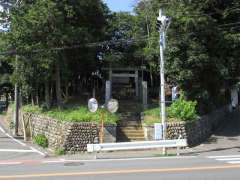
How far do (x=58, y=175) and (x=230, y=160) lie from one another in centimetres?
705

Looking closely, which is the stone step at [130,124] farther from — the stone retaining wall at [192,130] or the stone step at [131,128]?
the stone retaining wall at [192,130]

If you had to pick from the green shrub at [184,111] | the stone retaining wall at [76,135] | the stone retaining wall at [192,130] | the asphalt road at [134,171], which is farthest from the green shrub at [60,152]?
the asphalt road at [134,171]

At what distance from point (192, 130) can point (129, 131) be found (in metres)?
3.86

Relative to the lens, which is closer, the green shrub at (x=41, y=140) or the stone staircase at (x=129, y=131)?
the stone staircase at (x=129, y=131)

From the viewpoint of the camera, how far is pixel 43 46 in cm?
3494

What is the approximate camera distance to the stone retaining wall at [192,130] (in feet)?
90.3

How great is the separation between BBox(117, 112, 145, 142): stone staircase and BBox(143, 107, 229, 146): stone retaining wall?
746 millimetres

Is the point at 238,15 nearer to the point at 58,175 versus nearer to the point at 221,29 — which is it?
the point at 221,29

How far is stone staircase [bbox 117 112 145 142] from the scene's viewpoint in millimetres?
29672

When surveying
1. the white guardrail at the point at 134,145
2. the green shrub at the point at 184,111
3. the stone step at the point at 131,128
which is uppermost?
the green shrub at the point at 184,111

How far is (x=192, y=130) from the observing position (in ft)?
93.0

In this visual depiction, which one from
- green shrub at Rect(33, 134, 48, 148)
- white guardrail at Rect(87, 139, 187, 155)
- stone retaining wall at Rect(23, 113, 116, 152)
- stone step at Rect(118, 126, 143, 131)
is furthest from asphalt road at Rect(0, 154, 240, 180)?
green shrub at Rect(33, 134, 48, 148)

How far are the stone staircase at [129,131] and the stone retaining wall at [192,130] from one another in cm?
75

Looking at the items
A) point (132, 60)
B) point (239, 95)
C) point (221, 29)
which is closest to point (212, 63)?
point (221, 29)
